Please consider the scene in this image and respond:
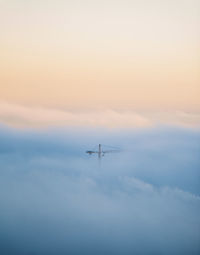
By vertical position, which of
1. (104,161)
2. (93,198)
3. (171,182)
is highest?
(104,161)

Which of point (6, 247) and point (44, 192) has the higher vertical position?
point (44, 192)

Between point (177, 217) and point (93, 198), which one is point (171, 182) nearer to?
point (177, 217)

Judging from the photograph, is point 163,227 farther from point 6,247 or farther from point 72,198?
point 6,247

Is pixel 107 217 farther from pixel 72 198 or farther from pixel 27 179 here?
pixel 27 179

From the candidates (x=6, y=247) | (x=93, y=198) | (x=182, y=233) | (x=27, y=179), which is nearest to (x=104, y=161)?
(x=93, y=198)

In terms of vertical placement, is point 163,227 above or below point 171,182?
below

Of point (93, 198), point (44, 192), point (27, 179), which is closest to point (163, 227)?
point (93, 198)

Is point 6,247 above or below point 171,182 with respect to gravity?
below

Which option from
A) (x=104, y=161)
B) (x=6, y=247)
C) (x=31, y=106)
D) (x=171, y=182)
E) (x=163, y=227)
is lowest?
A: (x=6, y=247)
